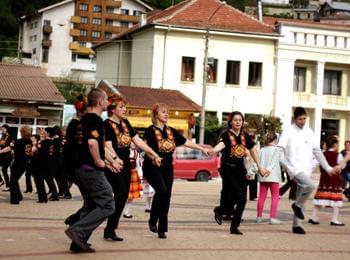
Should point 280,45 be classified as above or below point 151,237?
above

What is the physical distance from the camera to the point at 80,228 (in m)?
9.52

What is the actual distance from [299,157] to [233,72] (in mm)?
40819

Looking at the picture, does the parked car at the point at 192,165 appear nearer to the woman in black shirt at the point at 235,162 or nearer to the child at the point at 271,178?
the child at the point at 271,178

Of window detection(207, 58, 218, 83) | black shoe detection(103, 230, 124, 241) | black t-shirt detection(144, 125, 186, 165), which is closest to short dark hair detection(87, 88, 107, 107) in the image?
black t-shirt detection(144, 125, 186, 165)

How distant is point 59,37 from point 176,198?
8871 centimetres

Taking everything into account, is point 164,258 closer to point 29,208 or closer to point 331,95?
point 29,208

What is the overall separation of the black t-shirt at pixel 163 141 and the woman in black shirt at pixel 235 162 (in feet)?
2.72

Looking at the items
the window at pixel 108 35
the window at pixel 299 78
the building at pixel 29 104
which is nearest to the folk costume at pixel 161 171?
the building at pixel 29 104

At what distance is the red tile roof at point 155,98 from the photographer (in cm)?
4784

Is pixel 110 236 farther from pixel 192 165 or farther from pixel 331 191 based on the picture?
pixel 192 165

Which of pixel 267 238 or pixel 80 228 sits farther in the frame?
pixel 267 238

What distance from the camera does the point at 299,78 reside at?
55406 millimetres

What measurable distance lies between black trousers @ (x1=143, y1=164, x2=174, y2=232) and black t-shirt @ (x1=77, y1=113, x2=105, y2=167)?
1688 mm

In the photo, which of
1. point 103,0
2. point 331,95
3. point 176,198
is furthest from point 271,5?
point 176,198
